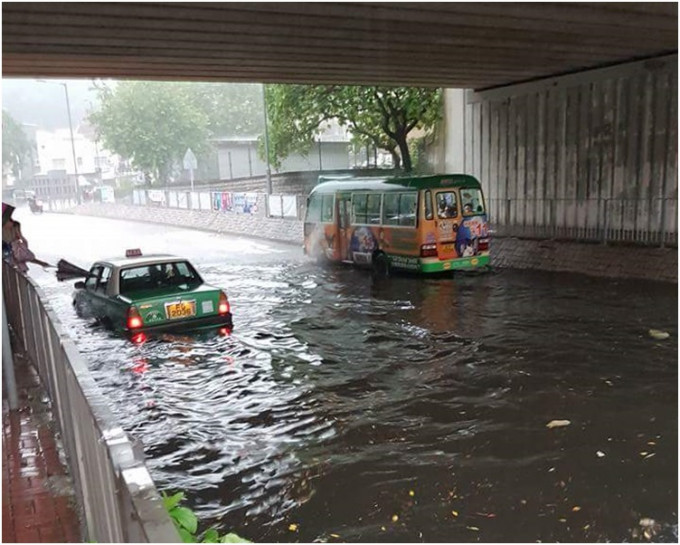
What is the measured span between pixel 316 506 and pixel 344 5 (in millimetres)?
7829

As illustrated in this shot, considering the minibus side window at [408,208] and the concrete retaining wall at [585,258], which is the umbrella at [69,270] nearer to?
the minibus side window at [408,208]

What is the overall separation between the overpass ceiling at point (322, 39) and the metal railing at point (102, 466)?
6884mm

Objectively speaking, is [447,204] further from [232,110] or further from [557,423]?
[232,110]

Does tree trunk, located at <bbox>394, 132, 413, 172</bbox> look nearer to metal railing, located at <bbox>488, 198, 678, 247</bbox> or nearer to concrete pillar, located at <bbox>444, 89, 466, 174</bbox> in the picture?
concrete pillar, located at <bbox>444, 89, 466, 174</bbox>

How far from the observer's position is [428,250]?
1509 cm

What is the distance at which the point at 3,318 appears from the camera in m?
6.13

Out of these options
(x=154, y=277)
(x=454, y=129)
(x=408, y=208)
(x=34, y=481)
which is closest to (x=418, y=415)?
(x=34, y=481)

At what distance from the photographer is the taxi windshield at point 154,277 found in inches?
402

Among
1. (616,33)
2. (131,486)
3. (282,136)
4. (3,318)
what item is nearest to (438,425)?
(3,318)

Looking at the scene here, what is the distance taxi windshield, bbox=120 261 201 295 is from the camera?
1020 cm

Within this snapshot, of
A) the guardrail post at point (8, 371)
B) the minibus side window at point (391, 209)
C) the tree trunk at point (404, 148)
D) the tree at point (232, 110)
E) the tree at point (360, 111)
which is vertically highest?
the tree at point (232, 110)

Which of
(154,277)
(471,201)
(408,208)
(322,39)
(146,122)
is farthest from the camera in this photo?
(146,122)

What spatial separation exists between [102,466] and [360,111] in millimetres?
25558

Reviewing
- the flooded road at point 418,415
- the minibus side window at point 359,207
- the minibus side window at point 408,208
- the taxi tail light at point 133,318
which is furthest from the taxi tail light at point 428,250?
the taxi tail light at point 133,318
